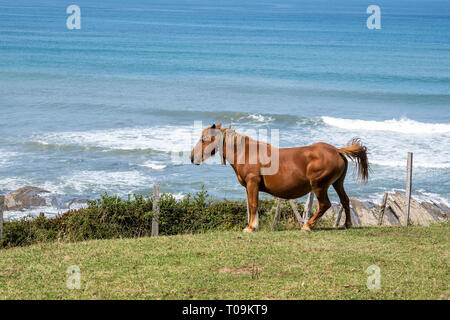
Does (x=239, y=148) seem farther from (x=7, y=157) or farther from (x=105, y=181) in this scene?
(x=7, y=157)

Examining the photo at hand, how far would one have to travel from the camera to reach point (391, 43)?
8675 cm

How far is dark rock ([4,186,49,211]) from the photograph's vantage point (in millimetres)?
18625

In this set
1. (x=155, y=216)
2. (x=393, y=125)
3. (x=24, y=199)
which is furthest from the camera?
(x=393, y=125)

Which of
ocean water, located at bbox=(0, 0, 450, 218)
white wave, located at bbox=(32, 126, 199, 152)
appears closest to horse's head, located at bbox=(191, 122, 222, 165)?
ocean water, located at bbox=(0, 0, 450, 218)

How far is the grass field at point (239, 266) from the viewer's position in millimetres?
7664

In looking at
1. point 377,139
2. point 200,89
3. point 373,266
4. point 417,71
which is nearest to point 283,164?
point 373,266

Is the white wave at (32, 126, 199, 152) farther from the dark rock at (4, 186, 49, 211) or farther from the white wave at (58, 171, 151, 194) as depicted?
the dark rock at (4, 186, 49, 211)

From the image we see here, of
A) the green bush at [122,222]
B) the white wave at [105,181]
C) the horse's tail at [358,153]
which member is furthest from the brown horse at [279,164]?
the white wave at [105,181]

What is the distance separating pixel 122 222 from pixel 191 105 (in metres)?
29.5

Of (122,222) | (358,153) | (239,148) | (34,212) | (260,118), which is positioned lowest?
(34,212)

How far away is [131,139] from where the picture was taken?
30438mm

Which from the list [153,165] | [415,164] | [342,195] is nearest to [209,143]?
[342,195]

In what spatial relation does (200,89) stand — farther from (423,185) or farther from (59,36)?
(59,36)
